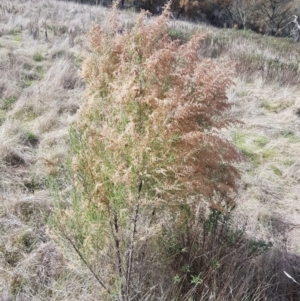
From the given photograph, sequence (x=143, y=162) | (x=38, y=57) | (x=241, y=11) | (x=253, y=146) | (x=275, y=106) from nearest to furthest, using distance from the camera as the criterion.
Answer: (x=143, y=162), (x=253, y=146), (x=275, y=106), (x=38, y=57), (x=241, y=11)

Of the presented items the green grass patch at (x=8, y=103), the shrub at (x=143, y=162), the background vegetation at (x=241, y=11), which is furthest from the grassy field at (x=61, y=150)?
the background vegetation at (x=241, y=11)

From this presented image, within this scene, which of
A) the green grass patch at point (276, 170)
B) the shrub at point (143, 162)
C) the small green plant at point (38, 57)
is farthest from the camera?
the small green plant at point (38, 57)

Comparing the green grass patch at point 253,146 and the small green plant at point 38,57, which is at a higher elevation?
the small green plant at point 38,57

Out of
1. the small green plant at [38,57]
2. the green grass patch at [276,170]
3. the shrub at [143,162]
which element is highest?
the shrub at [143,162]

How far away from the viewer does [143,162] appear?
6.55 feet

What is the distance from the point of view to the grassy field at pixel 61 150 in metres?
2.77

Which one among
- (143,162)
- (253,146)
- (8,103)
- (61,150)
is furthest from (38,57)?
(143,162)

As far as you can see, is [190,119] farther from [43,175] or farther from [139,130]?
[43,175]

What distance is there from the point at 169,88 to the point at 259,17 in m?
28.9

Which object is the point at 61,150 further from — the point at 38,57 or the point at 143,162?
the point at 38,57

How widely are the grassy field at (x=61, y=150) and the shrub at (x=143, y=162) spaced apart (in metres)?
0.25

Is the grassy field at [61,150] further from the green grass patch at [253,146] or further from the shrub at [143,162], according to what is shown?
the shrub at [143,162]

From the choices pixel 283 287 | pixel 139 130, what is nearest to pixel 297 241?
pixel 283 287

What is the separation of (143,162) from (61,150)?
8.48 feet
